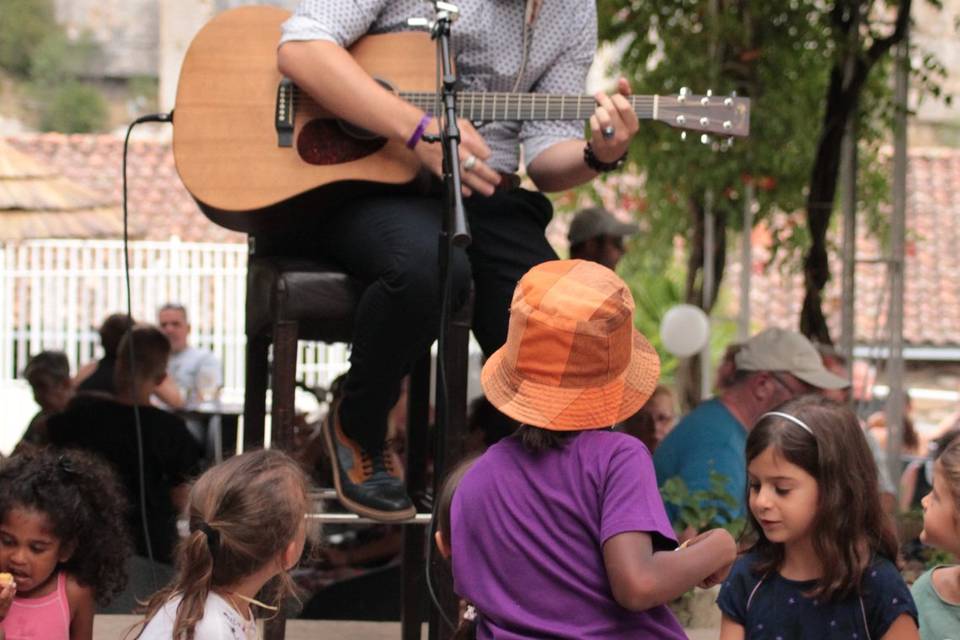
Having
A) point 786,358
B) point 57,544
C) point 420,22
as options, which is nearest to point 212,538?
point 57,544

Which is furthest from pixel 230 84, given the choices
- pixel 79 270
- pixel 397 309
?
pixel 79 270

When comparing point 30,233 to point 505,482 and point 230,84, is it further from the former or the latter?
point 505,482

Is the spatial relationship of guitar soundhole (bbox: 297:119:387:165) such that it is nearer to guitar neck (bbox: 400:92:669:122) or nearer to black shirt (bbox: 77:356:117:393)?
guitar neck (bbox: 400:92:669:122)

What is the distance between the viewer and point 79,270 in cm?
1510

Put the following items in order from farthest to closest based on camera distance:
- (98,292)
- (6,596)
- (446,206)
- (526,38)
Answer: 1. (98,292)
2. (526,38)
3. (446,206)
4. (6,596)

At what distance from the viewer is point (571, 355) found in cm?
245

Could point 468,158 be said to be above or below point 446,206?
above

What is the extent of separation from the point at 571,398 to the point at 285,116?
55.5 inches

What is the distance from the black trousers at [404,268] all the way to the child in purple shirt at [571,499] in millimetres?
837

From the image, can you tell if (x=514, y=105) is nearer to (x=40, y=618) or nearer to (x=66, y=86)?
(x=40, y=618)

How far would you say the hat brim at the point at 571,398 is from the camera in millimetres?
2428

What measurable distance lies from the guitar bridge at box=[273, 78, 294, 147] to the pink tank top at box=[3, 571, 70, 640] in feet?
3.78

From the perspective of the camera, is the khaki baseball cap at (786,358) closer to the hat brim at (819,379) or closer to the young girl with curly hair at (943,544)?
the hat brim at (819,379)

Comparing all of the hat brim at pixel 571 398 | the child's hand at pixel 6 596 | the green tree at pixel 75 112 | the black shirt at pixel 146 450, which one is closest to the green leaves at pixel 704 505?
the black shirt at pixel 146 450
